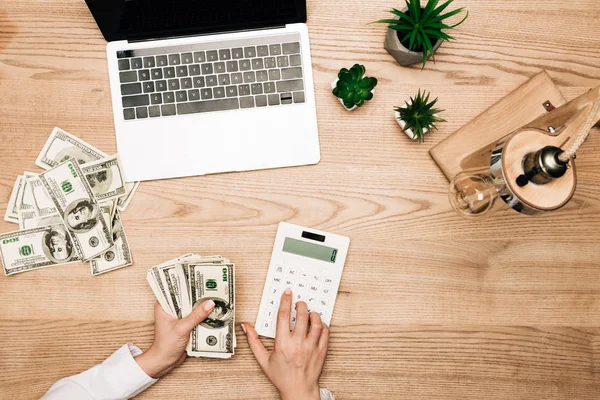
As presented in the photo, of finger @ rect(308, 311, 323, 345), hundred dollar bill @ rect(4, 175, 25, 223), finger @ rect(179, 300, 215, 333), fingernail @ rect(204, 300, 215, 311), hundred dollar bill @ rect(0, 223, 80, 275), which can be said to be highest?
hundred dollar bill @ rect(4, 175, 25, 223)

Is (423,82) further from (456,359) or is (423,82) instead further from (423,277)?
(456,359)

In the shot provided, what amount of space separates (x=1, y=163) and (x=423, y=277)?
0.90 meters

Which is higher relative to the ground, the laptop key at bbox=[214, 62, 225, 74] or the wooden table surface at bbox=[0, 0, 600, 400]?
the laptop key at bbox=[214, 62, 225, 74]

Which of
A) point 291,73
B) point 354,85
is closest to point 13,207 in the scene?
point 291,73

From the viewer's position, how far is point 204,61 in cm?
91

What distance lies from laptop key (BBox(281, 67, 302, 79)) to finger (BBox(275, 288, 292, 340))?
433 mm

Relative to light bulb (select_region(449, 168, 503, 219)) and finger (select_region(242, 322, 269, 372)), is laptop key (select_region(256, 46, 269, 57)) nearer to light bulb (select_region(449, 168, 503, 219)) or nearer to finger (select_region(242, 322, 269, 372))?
light bulb (select_region(449, 168, 503, 219))

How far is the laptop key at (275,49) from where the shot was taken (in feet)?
2.96

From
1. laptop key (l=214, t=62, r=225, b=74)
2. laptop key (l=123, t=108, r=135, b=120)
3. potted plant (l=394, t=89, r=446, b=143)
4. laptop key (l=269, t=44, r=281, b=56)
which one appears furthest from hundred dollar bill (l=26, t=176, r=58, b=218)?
potted plant (l=394, t=89, r=446, b=143)

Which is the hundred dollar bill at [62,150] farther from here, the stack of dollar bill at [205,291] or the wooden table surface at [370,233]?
the stack of dollar bill at [205,291]

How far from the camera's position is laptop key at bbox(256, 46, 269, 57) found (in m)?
0.90

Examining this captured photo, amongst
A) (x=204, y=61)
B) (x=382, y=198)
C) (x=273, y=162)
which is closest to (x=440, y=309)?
(x=382, y=198)

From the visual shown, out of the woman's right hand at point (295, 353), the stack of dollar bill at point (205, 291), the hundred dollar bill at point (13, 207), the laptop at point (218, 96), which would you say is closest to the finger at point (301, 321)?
the woman's right hand at point (295, 353)

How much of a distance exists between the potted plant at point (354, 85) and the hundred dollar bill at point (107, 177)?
47cm
